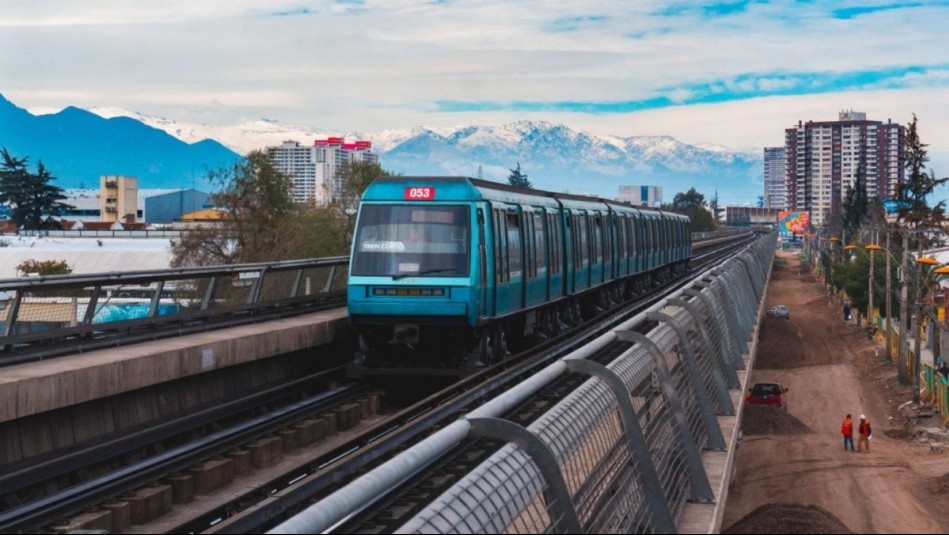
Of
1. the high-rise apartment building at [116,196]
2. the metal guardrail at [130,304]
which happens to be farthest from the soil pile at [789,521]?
the high-rise apartment building at [116,196]

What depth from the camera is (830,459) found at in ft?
104

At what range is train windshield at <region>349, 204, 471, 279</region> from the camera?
21.2m

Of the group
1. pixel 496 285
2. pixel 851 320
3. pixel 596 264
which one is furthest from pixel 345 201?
pixel 496 285

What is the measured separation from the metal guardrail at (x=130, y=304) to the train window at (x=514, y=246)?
4.39 meters

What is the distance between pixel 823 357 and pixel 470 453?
193 feet

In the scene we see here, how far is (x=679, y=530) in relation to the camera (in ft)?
27.7

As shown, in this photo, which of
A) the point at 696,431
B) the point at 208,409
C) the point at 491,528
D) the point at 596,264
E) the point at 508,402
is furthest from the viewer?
the point at 596,264

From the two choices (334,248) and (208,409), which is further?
(334,248)

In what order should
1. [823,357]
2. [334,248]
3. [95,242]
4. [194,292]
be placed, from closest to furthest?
1. [194,292]
2. [823,357]
3. [334,248]
4. [95,242]

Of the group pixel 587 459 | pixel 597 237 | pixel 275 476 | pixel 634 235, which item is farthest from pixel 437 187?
pixel 634 235

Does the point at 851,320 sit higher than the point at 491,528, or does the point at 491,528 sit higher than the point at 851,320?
the point at 491,528

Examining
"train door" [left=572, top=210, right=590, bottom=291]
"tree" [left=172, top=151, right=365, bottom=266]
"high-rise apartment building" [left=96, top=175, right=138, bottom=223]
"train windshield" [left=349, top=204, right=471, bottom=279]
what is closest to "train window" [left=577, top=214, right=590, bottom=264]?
"train door" [left=572, top=210, right=590, bottom=291]

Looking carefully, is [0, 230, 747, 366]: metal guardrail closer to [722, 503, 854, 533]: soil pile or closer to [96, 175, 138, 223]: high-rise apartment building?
[722, 503, 854, 533]: soil pile

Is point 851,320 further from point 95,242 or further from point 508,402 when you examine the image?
point 508,402
